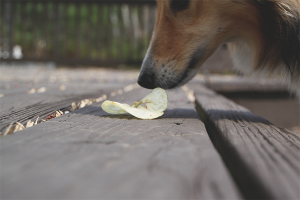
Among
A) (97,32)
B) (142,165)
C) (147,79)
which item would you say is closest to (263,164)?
(142,165)

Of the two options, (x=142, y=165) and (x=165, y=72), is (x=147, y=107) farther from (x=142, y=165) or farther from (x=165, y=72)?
(x=142, y=165)

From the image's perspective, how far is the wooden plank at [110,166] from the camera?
0.45 metres

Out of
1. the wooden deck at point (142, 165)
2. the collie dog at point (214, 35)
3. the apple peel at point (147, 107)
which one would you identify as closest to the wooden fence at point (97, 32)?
the collie dog at point (214, 35)

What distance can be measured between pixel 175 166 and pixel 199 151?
0.12 m

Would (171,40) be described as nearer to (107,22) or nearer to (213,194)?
(213,194)

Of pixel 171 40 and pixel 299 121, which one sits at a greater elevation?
pixel 171 40

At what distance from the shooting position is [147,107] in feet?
4.53

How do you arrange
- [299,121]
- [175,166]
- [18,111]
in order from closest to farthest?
[175,166], [18,111], [299,121]

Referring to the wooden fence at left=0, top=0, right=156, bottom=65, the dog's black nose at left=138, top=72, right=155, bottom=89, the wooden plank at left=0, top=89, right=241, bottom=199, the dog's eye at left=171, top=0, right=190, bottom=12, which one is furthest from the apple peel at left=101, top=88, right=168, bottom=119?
the wooden fence at left=0, top=0, right=156, bottom=65

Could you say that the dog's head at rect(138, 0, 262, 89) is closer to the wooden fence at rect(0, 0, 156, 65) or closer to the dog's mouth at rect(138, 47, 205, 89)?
the dog's mouth at rect(138, 47, 205, 89)

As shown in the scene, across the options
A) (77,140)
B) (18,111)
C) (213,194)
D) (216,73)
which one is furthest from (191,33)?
(216,73)

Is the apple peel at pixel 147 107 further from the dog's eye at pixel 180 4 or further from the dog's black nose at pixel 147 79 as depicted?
the dog's eye at pixel 180 4

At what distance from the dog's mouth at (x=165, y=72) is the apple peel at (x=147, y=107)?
251 mm

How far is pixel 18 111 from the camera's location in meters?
1.25
